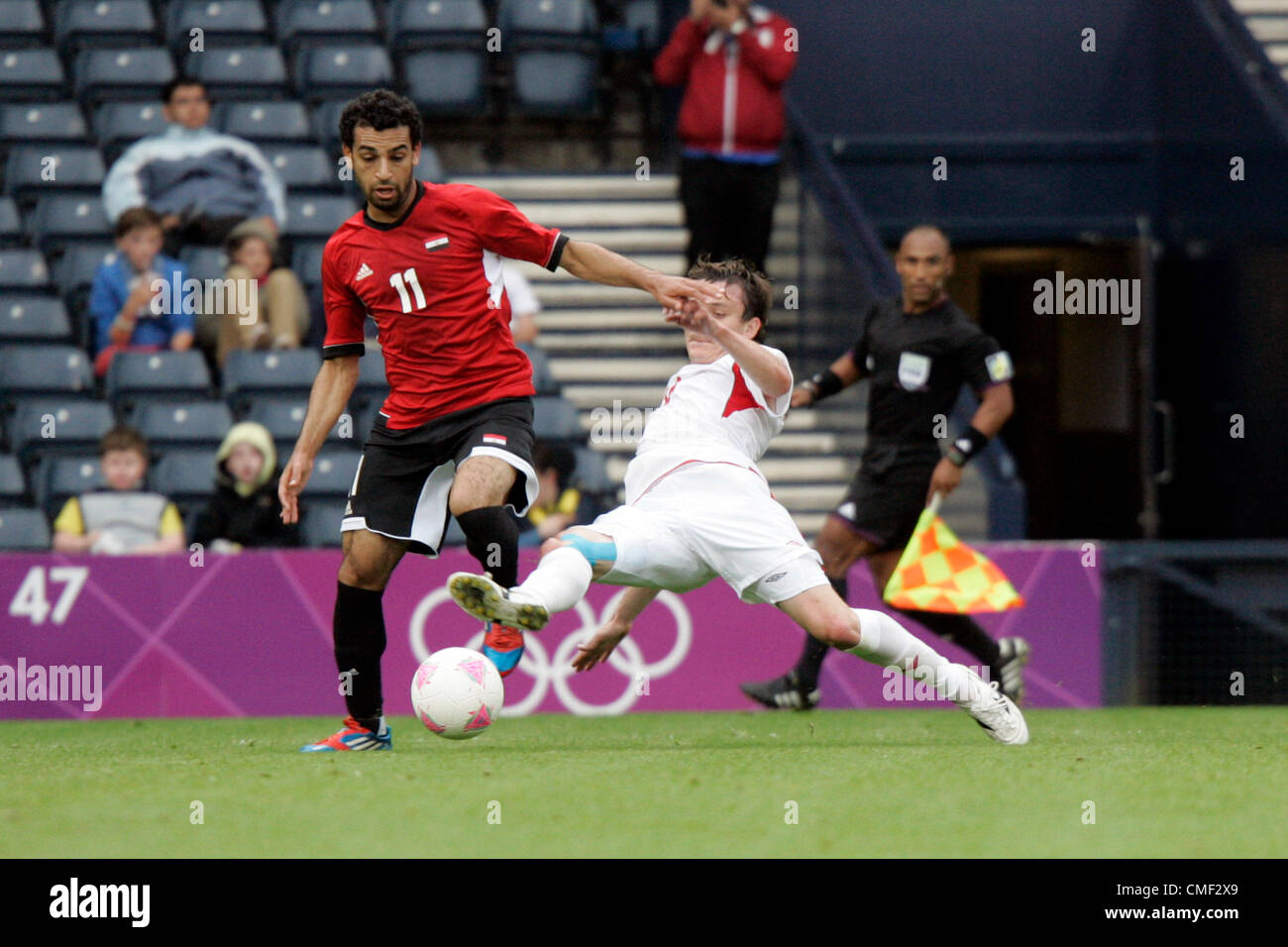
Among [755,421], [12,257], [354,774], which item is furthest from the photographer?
[12,257]

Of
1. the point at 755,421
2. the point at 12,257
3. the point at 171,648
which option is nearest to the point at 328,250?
the point at 755,421

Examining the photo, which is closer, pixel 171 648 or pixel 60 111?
pixel 171 648

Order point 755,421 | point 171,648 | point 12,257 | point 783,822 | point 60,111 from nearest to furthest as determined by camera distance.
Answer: point 783,822, point 755,421, point 171,648, point 12,257, point 60,111

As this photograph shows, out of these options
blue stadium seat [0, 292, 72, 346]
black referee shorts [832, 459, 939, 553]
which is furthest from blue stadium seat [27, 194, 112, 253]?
black referee shorts [832, 459, 939, 553]

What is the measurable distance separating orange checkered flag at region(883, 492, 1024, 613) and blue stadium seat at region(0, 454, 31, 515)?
197 inches

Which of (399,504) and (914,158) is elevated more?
(914,158)

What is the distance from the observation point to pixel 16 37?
1417 centimetres

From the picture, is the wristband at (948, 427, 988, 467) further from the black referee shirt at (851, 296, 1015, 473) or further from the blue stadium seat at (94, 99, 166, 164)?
the blue stadium seat at (94, 99, 166, 164)

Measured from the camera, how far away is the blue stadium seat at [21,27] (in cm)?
1415

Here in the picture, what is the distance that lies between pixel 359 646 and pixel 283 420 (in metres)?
4.59

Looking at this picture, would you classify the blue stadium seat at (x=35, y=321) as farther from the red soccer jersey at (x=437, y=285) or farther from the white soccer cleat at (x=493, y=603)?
the white soccer cleat at (x=493, y=603)

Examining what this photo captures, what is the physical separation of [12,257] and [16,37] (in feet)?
8.20

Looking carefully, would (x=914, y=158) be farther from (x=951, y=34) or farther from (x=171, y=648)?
(x=171, y=648)

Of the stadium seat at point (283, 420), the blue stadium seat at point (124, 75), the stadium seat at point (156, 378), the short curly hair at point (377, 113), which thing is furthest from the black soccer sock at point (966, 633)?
the blue stadium seat at point (124, 75)
